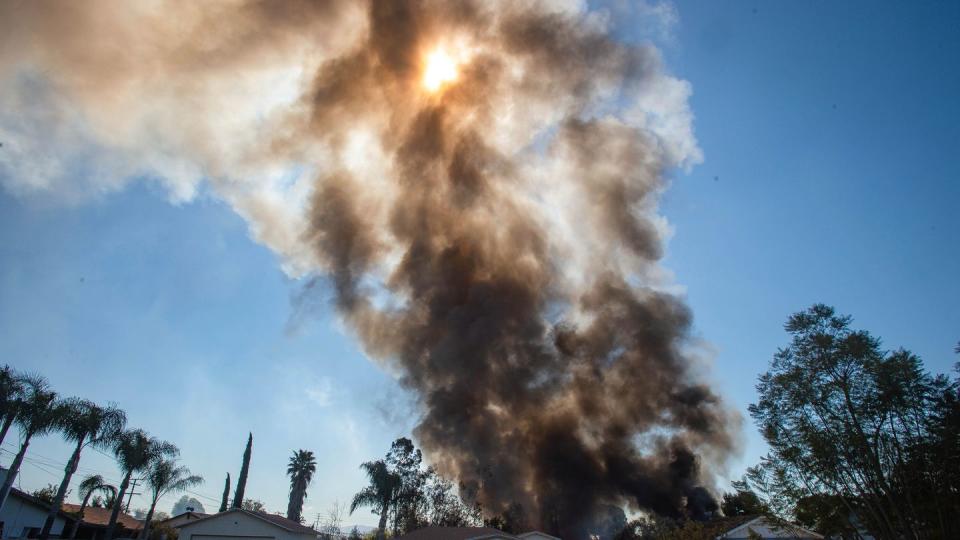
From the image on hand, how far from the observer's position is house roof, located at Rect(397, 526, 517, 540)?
3231cm

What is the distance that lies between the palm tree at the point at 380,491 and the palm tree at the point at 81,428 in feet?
78.4

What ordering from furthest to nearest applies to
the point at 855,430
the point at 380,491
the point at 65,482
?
the point at 380,491 → the point at 65,482 → the point at 855,430

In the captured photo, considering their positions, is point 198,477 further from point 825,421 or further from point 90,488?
point 825,421

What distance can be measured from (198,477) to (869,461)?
5019 centimetres

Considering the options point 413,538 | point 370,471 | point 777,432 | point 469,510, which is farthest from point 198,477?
point 777,432

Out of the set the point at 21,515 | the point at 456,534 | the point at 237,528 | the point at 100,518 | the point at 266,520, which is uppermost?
the point at 100,518

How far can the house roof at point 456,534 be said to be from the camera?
32312 mm

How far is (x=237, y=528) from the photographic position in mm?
33969

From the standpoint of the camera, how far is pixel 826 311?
22.2 meters

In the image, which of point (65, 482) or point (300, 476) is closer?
point (65, 482)

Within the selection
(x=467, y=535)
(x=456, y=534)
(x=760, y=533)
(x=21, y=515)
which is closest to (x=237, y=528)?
(x=456, y=534)

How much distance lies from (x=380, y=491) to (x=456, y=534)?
21.8 meters

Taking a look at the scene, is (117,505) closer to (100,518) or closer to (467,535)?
(100,518)

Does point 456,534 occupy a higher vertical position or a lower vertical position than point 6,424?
lower
